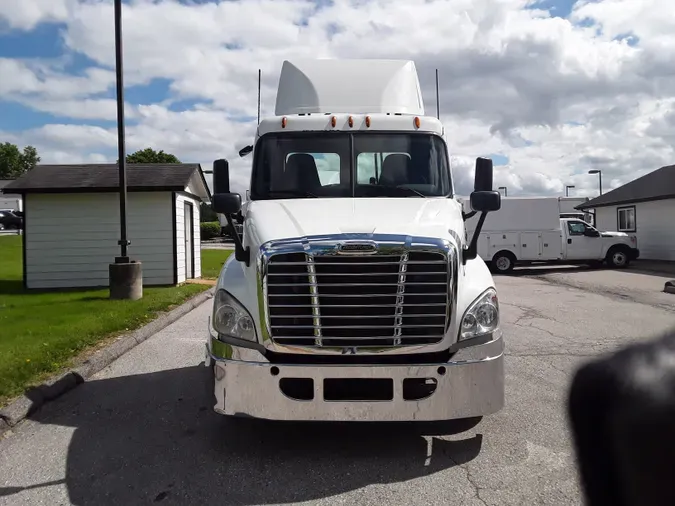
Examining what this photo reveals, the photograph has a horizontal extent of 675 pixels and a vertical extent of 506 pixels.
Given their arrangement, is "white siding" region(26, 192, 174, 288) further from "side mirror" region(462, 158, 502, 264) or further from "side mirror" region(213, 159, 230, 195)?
"side mirror" region(462, 158, 502, 264)

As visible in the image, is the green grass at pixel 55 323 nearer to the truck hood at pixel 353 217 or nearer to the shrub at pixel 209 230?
the truck hood at pixel 353 217

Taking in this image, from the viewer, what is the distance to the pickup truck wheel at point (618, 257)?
900 inches

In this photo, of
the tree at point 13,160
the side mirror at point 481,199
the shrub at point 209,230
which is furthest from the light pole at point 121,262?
the tree at point 13,160

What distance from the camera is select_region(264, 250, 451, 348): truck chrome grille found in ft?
13.9

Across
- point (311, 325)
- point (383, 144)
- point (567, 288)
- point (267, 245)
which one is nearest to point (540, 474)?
point (311, 325)

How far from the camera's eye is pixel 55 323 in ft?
30.9

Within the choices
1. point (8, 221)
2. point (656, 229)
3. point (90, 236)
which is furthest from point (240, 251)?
point (8, 221)

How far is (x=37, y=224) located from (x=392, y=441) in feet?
48.8

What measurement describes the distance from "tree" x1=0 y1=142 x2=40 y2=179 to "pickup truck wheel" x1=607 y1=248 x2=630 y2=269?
104 m

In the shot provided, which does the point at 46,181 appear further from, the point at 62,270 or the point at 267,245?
the point at 267,245

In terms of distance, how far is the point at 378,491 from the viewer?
3.80m

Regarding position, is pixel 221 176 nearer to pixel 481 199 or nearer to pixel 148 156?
pixel 481 199

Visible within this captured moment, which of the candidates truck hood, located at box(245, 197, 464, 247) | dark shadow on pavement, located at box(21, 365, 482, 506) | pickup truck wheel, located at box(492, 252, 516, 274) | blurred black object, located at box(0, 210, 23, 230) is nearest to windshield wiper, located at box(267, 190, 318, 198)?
truck hood, located at box(245, 197, 464, 247)

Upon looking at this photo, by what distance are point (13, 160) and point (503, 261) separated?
106799mm
